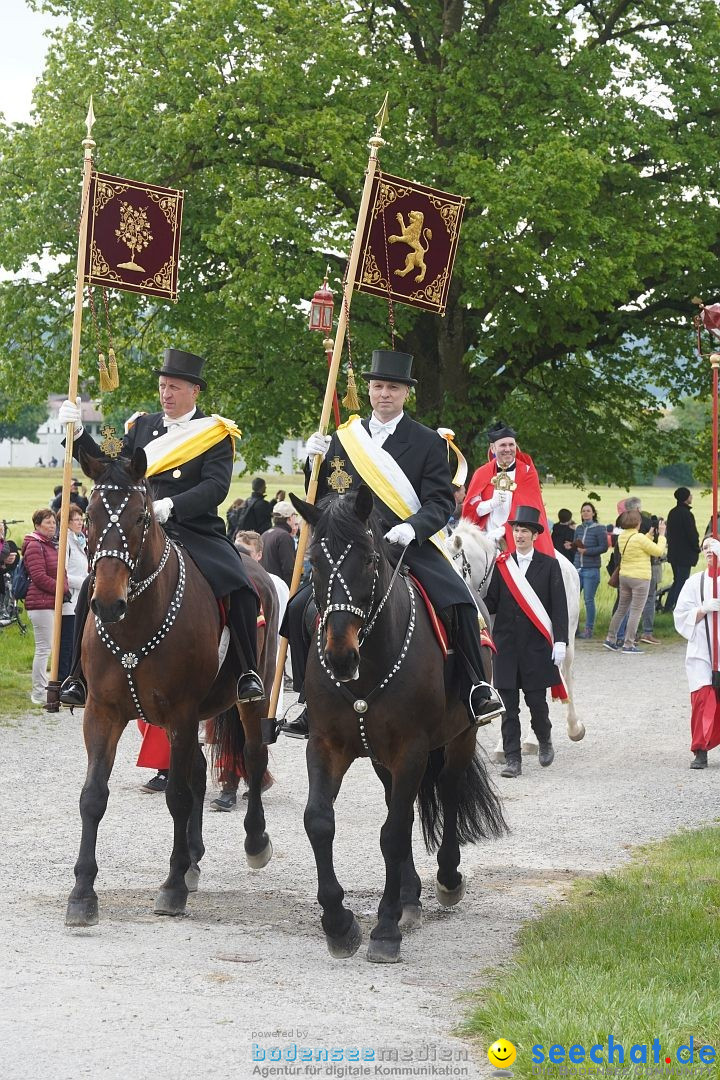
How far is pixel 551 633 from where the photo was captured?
43.4 ft

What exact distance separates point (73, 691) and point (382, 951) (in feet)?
7.78

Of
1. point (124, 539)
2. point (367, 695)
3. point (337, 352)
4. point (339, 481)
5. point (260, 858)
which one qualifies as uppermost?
point (337, 352)

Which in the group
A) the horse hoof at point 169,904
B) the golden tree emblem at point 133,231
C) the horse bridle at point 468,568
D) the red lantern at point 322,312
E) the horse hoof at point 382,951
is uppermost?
the golden tree emblem at point 133,231

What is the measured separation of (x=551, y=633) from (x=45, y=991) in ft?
25.8

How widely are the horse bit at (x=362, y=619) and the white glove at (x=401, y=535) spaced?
85 millimetres

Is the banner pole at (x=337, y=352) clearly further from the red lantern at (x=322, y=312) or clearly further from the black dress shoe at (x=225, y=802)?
the red lantern at (x=322, y=312)

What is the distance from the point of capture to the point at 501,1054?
5.21 meters

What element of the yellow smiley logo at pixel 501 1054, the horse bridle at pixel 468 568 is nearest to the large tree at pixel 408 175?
the horse bridle at pixel 468 568

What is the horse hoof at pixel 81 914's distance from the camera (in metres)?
7.22

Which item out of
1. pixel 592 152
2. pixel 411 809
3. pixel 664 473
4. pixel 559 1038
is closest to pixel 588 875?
pixel 411 809

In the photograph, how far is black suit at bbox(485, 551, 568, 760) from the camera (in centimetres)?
1295

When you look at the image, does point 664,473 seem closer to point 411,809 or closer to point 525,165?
point 525,165

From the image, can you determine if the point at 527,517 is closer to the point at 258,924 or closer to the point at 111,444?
the point at 111,444

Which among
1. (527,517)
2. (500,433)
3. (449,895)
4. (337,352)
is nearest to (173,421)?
(337,352)
